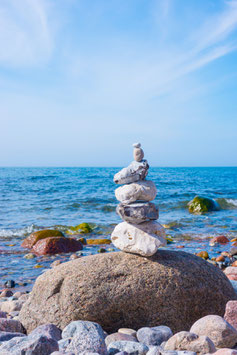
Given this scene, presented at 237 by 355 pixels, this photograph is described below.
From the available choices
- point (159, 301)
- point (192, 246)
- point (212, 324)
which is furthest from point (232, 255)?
point (212, 324)

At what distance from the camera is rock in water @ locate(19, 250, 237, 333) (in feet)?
16.0

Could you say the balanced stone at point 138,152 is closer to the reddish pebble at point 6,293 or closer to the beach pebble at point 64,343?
the beach pebble at point 64,343

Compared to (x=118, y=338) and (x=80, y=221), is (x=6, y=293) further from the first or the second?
(x=80, y=221)

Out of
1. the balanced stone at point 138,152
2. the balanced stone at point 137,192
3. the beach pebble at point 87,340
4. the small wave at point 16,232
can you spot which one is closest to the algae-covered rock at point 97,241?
the small wave at point 16,232

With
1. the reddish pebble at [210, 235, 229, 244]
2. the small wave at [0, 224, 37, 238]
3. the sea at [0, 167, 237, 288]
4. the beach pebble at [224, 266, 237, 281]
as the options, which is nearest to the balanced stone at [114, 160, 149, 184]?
the beach pebble at [224, 266, 237, 281]

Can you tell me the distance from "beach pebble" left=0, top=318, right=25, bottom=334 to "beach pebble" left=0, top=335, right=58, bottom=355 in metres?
1.11

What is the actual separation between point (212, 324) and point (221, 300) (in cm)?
142

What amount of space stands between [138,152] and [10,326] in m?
3.05

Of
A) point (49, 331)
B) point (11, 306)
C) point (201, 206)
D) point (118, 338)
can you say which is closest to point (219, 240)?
point (201, 206)

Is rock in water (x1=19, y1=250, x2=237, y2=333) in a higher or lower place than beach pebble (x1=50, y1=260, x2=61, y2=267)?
higher

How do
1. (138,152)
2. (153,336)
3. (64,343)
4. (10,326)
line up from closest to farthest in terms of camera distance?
(64,343) < (153,336) < (10,326) < (138,152)

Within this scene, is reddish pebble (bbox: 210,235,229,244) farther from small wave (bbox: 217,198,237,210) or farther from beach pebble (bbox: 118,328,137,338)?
small wave (bbox: 217,198,237,210)

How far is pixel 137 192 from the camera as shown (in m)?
5.25

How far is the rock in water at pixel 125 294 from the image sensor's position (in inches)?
192
